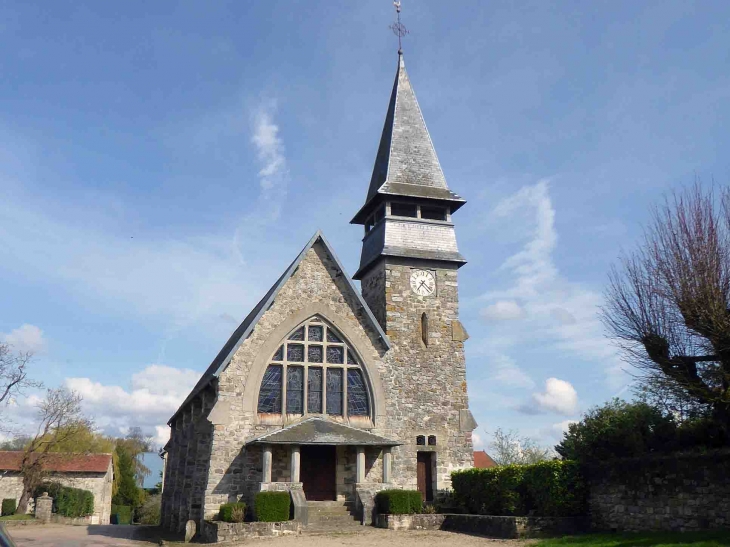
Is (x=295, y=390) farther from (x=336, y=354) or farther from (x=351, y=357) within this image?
(x=351, y=357)

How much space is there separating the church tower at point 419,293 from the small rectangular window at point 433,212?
38 millimetres

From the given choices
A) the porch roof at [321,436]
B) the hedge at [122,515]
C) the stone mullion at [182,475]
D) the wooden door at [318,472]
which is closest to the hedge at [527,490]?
the porch roof at [321,436]

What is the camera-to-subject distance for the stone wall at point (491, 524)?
1589 cm

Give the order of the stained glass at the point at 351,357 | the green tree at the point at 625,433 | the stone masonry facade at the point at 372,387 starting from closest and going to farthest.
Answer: the green tree at the point at 625,433
the stone masonry facade at the point at 372,387
the stained glass at the point at 351,357

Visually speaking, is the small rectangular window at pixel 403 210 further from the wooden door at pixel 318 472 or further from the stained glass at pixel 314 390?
the wooden door at pixel 318 472

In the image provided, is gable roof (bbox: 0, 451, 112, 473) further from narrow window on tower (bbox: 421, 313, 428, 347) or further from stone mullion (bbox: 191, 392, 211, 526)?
narrow window on tower (bbox: 421, 313, 428, 347)

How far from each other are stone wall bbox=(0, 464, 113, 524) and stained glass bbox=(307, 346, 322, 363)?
70.3 feet

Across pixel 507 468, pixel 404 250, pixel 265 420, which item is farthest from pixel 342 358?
pixel 507 468

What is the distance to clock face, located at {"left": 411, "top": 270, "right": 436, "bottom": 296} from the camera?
958 inches

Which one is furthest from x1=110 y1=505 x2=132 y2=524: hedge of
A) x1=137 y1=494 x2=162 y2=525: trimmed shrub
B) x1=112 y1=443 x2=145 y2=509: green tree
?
x1=112 y1=443 x2=145 y2=509: green tree

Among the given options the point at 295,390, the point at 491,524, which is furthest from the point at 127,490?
the point at 491,524

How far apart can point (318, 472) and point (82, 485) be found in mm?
22302

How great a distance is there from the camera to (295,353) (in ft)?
70.9

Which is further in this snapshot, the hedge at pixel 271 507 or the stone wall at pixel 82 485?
the stone wall at pixel 82 485
